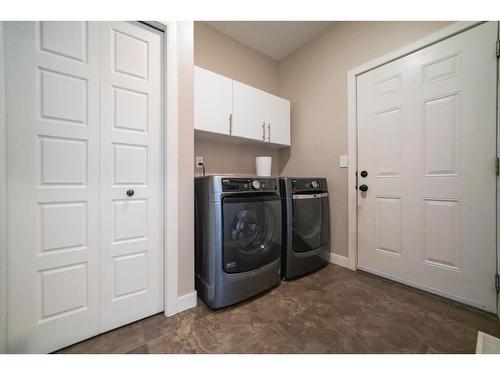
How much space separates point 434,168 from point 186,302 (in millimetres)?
2070

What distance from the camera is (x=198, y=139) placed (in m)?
2.06

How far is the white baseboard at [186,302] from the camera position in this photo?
1.32 m

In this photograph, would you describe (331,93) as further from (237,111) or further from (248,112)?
(237,111)

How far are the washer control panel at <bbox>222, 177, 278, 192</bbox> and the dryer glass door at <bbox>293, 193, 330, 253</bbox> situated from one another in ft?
1.00

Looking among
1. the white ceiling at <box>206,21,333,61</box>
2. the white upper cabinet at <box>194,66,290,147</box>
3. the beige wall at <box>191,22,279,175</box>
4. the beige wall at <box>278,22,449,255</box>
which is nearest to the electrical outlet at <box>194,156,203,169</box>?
the beige wall at <box>191,22,279,175</box>

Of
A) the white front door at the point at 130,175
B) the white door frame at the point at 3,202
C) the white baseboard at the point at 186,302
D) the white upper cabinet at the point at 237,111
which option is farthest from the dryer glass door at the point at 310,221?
the white door frame at the point at 3,202

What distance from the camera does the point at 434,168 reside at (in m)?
1.50

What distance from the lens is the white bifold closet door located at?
933 mm

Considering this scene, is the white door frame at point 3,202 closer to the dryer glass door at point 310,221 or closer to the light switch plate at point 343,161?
the dryer glass door at point 310,221

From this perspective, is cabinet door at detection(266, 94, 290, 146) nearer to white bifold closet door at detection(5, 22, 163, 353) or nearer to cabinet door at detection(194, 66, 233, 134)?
cabinet door at detection(194, 66, 233, 134)

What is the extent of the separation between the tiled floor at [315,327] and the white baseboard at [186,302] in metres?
0.05

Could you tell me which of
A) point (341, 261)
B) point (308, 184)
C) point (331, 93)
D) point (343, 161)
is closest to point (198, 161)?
point (308, 184)
